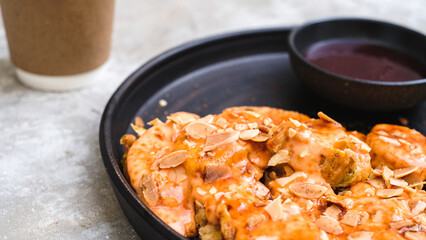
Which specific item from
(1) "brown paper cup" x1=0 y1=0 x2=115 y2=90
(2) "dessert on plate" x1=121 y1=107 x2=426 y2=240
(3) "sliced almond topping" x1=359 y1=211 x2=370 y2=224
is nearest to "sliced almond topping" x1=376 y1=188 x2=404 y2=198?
(2) "dessert on plate" x1=121 y1=107 x2=426 y2=240

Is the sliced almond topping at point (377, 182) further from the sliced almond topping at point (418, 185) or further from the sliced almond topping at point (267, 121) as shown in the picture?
the sliced almond topping at point (267, 121)

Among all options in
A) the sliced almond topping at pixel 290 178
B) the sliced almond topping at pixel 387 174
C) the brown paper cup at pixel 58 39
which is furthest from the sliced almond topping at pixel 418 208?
the brown paper cup at pixel 58 39

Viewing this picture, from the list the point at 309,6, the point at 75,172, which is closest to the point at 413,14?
the point at 309,6

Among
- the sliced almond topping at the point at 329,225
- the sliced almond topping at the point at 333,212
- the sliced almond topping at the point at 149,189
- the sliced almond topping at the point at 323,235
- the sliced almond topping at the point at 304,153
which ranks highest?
the sliced almond topping at the point at 304,153

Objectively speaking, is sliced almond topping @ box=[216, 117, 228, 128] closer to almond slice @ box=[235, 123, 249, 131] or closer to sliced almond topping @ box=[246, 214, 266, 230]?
almond slice @ box=[235, 123, 249, 131]

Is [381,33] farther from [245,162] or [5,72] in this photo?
[5,72]
